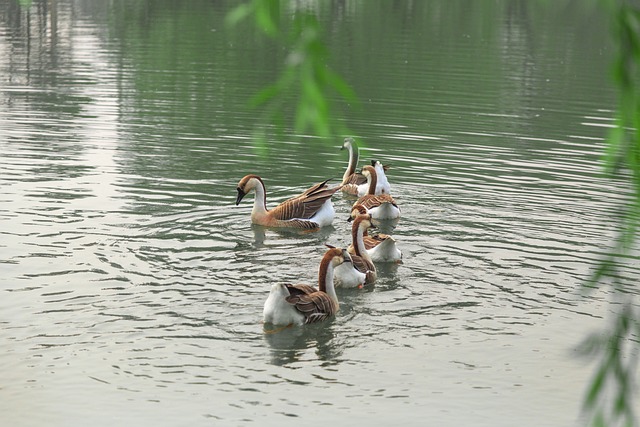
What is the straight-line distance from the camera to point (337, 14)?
62375mm

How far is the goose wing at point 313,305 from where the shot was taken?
12609mm

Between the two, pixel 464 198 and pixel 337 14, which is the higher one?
pixel 337 14

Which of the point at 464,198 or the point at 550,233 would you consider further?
the point at 464,198

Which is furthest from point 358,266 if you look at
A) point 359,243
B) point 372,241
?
point 372,241

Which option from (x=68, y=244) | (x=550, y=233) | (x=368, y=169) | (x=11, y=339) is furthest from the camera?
(x=368, y=169)

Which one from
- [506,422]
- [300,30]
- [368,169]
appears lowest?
[506,422]

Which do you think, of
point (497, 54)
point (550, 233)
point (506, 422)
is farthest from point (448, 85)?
point (506, 422)

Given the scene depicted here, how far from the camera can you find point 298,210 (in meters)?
17.9

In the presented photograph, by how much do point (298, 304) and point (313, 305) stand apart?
0.24 meters

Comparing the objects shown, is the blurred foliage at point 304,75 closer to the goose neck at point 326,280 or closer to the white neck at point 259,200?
the goose neck at point 326,280

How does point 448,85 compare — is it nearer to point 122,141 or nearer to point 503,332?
point 122,141

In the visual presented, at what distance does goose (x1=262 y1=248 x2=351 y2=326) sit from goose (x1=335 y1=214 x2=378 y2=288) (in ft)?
3.10

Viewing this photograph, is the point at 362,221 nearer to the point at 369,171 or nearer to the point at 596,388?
the point at 369,171

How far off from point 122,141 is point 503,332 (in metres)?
14.0
